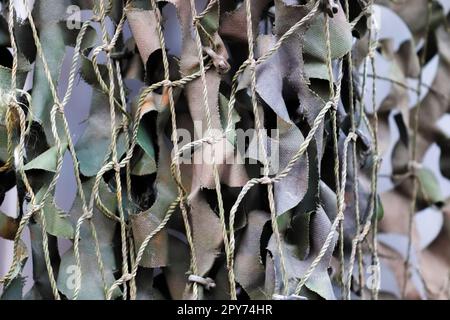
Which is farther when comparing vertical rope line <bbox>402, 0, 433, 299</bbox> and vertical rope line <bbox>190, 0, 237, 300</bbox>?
vertical rope line <bbox>402, 0, 433, 299</bbox>

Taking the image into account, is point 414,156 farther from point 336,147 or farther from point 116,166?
point 116,166

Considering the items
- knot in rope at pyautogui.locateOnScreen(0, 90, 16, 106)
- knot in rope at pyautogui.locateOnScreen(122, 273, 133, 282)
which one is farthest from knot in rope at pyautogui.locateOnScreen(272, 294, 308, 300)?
knot in rope at pyautogui.locateOnScreen(0, 90, 16, 106)

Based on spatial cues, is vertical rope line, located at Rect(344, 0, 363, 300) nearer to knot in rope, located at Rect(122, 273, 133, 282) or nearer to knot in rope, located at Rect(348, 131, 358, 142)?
knot in rope, located at Rect(348, 131, 358, 142)

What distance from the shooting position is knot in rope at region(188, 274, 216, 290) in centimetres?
45

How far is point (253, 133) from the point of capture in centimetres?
46

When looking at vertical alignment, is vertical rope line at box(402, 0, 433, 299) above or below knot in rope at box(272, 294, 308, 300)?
above

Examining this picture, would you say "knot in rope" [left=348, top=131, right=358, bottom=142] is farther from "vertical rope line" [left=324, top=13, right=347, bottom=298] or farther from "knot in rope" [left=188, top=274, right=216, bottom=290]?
"knot in rope" [left=188, top=274, right=216, bottom=290]

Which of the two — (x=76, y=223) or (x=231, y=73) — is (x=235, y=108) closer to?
(x=231, y=73)

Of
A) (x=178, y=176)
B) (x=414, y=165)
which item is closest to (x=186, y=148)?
(x=178, y=176)

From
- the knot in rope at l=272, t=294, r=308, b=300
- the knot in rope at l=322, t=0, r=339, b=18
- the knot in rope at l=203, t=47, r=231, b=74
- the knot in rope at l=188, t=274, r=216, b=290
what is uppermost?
the knot in rope at l=322, t=0, r=339, b=18

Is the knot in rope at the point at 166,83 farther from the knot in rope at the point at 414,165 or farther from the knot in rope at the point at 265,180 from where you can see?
the knot in rope at the point at 414,165

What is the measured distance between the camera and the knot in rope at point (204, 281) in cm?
45

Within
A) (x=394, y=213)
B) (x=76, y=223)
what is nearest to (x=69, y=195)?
(x=76, y=223)

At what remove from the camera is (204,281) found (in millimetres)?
452
